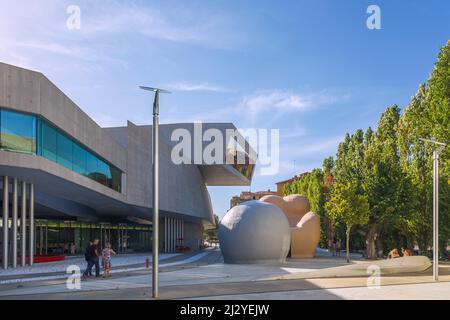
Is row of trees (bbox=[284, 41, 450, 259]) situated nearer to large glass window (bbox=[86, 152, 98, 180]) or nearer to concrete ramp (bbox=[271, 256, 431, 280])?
concrete ramp (bbox=[271, 256, 431, 280])

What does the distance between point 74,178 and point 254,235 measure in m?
11.3

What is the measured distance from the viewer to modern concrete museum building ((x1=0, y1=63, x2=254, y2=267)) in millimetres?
25219

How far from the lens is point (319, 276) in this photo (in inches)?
870

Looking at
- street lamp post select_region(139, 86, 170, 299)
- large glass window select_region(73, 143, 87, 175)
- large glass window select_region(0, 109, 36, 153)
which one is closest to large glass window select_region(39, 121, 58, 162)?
large glass window select_region(0, 109, 36, 153)

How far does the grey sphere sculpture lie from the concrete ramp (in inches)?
316

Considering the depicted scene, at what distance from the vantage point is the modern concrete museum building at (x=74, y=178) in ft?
82.7

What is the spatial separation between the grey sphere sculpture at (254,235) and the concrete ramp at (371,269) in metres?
8.04

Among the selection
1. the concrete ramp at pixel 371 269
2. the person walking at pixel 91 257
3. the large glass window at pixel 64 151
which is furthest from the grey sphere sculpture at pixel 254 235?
the person walking at pixel 91 257

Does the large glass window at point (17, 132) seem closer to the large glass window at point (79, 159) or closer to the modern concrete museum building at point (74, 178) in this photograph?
the modern concrete museum building at point (74, 178)

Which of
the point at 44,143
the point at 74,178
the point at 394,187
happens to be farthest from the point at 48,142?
the point at 394,187

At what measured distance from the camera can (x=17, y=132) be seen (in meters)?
25.0

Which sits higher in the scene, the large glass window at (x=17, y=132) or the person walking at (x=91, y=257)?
the large glass window at (x=17, y=132)
